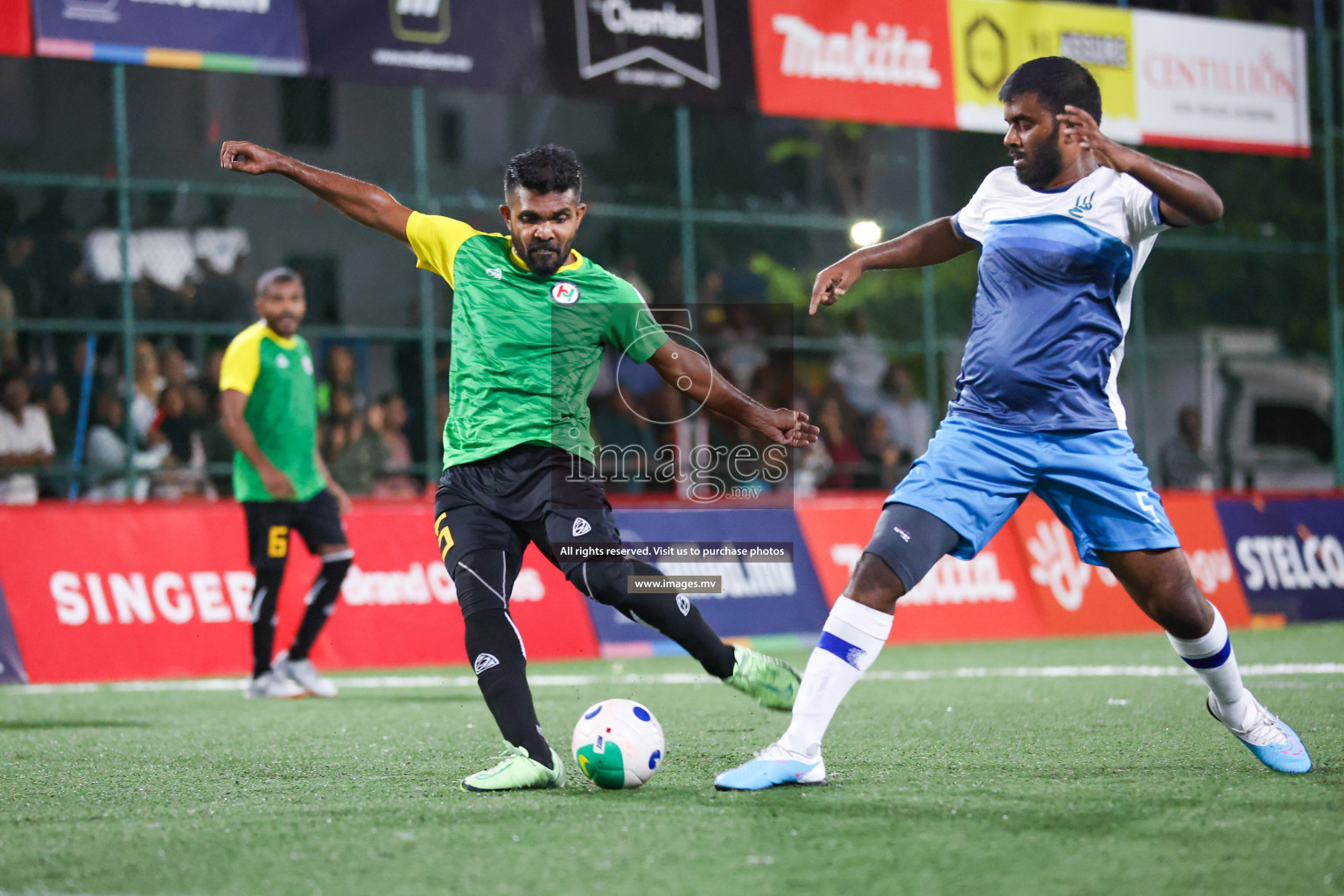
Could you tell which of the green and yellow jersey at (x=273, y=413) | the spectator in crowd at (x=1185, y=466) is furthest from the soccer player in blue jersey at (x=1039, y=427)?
the spectator in crowd at (x=1185, y=466)

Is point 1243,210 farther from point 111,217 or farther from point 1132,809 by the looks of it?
point 1132,809

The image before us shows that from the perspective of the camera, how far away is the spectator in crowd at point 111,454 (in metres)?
13.4

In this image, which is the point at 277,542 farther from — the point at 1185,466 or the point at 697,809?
the point at 1185,466

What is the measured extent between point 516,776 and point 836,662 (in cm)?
110

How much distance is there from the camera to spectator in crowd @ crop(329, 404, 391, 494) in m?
14.2

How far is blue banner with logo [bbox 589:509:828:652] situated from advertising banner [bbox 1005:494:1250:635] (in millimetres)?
2078

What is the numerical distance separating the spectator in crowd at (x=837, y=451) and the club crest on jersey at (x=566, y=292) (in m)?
10.5

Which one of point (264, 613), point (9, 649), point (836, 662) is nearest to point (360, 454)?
point (9, 649)

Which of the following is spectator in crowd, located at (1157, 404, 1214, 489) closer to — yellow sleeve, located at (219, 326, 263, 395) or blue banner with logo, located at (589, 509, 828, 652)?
blue banner with logo, located at (589, 509, 828, 652)

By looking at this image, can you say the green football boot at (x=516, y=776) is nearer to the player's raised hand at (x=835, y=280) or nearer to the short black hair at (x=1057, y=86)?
the player's raised hand at (x=835, y=280)

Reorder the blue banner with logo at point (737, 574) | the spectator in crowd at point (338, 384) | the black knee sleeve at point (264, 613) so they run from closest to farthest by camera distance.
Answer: the black knee sleeve at point (264, 613)
the blue banner with logo at point (737, 574)
the spectator in crowd at point (338, 384)

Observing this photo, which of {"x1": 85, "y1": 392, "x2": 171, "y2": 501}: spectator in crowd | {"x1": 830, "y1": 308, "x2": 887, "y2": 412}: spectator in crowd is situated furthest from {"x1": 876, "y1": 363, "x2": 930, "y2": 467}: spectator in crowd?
{"x1": 85, "y1": 392, "x2": 171, "y2": 501}: spectator in crowd

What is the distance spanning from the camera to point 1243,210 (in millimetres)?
23500

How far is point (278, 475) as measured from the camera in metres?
9.48
